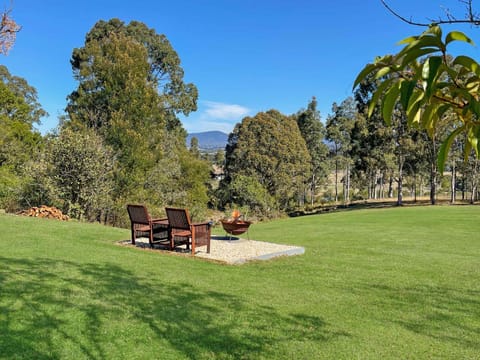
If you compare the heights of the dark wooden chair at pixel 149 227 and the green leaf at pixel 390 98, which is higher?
the green leaf at pixel 390 98

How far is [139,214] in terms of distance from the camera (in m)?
9.22

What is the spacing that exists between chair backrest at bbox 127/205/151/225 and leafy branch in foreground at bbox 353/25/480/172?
841 centimetres

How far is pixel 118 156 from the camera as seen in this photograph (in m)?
18.0

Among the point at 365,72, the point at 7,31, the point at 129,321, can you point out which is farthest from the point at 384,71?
the point at 7,31

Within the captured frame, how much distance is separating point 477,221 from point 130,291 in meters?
18.1

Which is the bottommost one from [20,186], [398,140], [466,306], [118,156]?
[466,306]

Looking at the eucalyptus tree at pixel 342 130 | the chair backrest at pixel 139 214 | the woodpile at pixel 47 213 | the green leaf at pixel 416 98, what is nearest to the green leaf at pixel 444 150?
the green leaf at pixel 416 98

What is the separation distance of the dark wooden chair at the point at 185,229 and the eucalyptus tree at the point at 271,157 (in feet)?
74.9

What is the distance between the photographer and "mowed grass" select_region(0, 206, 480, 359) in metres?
3.56

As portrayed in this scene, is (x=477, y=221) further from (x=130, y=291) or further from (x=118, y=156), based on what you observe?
(x=130, y=291)

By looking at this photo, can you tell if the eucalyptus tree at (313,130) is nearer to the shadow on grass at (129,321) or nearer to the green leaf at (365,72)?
the shadow on grass at (129,321)

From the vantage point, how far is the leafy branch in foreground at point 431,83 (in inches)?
32.8

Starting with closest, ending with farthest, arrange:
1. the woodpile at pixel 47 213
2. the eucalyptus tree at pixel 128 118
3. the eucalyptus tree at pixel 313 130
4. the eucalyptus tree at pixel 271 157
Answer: the woodpile at pixel 47 213
the eucalyptus tree at pixel 128 118
the eucalyptus tree at pixel 271 157
the eucalyptus tree at pixel 313 130

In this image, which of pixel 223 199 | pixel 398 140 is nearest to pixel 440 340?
pixel 223 199
